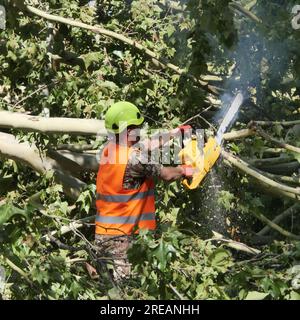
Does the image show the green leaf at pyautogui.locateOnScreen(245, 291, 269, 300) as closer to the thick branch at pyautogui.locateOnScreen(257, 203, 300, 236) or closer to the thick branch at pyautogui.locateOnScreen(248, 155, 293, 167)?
the thick branch at pyautogui.locateOnScreen(248, 155, 293, 167)

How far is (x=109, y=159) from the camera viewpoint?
5223 mm

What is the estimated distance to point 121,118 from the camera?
5195mm

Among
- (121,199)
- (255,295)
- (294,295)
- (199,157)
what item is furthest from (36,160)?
(294,295)

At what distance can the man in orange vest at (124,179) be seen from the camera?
16.8 feet

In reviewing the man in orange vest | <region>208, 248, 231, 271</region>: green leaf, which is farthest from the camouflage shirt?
<region>208, 248, 231, 271</region>: green leaf

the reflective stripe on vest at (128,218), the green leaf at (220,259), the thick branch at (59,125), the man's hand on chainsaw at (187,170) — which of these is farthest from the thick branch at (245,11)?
the green leaf at (220,259)

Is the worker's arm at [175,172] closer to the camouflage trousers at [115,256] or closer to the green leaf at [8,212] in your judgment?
the camouflage trousers at [115,256]

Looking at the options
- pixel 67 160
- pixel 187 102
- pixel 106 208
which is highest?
pixel 187 102

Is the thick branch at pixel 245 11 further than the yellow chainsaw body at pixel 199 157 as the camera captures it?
Yes
